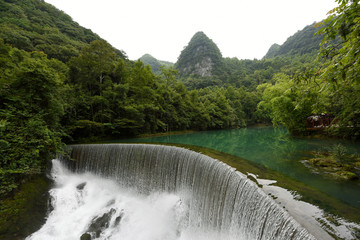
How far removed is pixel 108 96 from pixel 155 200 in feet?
40.9

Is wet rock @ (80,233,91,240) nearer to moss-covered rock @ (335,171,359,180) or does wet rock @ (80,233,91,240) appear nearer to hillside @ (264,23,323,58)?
moss-covered rock @ (335,171,359,180)

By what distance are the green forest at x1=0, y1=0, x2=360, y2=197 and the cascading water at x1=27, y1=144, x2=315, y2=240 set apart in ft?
6.45

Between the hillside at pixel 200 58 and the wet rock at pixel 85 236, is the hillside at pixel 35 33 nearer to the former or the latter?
the wet rock at pixel 85 236

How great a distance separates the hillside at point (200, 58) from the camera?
301 feet

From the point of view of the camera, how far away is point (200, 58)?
312ft

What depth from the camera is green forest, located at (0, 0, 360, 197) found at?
2.14m

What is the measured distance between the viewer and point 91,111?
16375 millimetres

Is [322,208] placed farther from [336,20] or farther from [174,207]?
[174,207]

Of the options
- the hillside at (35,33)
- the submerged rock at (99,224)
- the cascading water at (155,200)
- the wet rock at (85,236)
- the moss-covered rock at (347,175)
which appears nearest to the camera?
the cascading water at (155,200)

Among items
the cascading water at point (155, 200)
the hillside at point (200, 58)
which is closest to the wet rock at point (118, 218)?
the cascading water at point (155, 200)

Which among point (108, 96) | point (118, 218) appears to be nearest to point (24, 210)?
point (118, 218)

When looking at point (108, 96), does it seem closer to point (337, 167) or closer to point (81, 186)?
point (81, 186)

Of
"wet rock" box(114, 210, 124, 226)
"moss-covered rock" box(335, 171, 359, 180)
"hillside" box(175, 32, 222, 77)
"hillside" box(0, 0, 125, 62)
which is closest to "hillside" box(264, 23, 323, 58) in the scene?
"hillside" box(175, 32, 222, 77)

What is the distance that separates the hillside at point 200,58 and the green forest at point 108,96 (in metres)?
51.5
